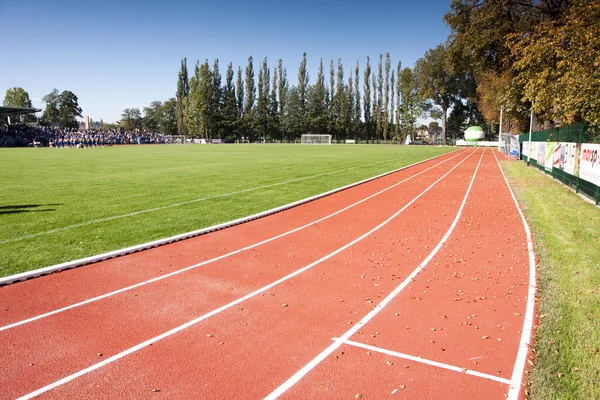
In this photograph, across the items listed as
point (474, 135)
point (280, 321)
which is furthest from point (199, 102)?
point (280, 321)

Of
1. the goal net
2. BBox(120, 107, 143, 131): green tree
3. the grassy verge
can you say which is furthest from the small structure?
BBox(120, 107, 143, 131): green tree

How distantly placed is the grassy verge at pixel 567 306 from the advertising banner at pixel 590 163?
4.72ft

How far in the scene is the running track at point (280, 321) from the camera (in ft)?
12.8

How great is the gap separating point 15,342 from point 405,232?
8150 mm

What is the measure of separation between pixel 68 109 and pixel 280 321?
14471 centimetres

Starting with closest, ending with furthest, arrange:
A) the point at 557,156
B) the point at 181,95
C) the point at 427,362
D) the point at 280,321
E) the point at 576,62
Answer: the point at 427,362 < the point at 280,321 < the point at 576,62 < the point at 557,156 < the point at 181,95

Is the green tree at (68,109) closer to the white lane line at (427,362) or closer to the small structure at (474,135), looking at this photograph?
the small structure at (474,135)

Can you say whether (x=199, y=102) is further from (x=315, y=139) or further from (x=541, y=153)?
(x=541, y=153)

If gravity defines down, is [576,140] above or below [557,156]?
above

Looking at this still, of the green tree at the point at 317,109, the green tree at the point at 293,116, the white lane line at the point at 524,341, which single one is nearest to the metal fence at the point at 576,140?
the white lane line at the point at 524,341

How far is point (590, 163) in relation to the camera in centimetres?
1338

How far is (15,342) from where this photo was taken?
4594 mm

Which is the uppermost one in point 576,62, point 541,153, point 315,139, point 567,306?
point 315,139

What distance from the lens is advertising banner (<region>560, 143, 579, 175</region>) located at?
51.5 ft
